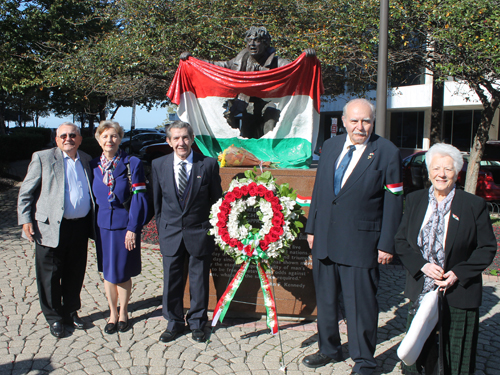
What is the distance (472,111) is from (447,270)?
23.7 metres

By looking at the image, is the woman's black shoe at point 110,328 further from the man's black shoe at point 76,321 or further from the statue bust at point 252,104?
the statue bust at point 252,104

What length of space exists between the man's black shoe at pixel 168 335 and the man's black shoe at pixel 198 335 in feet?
0.56

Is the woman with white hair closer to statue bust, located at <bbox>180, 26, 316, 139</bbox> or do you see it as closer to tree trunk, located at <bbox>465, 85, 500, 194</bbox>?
statue bust, located at <bbox>180, 26, 316, 139</bbox>

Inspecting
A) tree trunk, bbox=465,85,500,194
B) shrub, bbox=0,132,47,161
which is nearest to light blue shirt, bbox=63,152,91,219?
tree trunk, bbox=465,85,500,194

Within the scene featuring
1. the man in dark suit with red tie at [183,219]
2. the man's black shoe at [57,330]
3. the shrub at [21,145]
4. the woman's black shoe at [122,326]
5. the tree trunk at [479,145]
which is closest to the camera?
the man in dark suit with red tie at [183,219]

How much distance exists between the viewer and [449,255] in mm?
2893

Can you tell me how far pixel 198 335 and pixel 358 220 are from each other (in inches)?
70.6

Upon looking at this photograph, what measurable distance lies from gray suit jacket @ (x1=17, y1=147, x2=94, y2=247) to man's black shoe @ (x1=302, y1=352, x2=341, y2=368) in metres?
2.39

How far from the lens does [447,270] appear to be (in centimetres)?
291

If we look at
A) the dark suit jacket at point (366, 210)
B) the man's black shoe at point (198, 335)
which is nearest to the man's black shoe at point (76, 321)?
the man's black shoe at point (198, 335)

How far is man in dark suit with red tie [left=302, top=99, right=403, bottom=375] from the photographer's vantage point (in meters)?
3.26

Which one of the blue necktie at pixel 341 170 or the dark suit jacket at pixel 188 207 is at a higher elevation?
the blue necktie at pixel 341 170

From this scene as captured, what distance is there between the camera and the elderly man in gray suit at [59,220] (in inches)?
156

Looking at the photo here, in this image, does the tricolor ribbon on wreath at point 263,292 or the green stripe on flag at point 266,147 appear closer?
the tricolor ribbon on wreath at point 263,292
